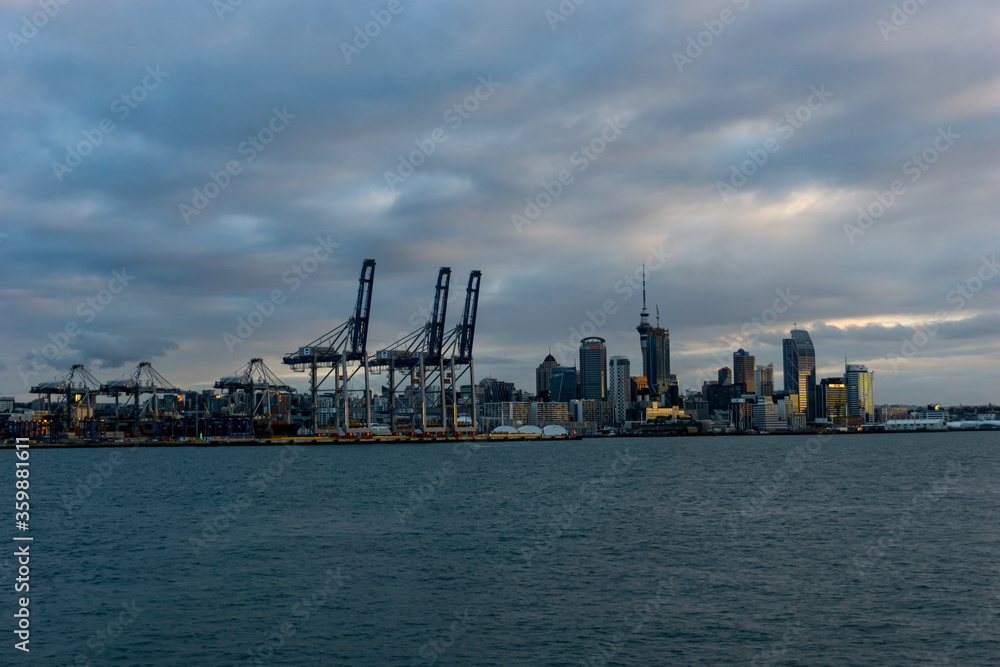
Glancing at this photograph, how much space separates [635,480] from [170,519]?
36048 mm

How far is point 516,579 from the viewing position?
83.9 feet

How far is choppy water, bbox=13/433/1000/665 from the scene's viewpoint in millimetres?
18766

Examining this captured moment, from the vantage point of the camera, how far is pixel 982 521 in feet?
124

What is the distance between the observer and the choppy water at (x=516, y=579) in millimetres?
18766

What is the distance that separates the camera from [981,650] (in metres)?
18.2

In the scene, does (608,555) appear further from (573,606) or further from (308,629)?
(308,629)

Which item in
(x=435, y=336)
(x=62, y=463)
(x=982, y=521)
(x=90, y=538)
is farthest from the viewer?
(x=435, y=336)

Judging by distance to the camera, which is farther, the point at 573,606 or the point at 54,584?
the point at 54,584

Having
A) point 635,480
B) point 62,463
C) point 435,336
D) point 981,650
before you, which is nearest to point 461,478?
point 635,480

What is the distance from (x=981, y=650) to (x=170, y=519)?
35607 millimetres

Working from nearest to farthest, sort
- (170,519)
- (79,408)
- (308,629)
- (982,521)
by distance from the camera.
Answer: (308,629)
(982,521)
(170,519)
(79,408)

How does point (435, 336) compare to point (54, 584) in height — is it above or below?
above

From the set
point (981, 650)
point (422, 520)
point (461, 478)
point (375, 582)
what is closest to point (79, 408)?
point (461, 478)

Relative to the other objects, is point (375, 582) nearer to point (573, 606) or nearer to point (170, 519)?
point (573, 606)
